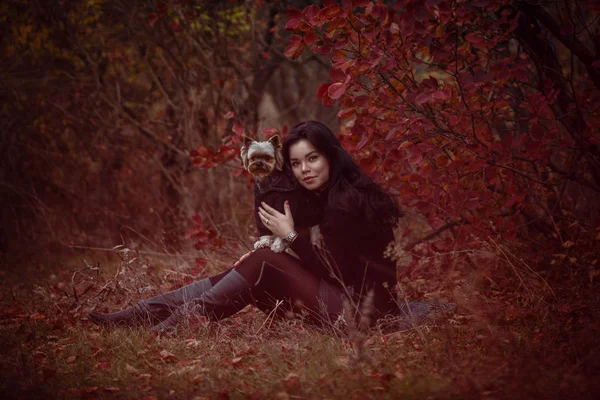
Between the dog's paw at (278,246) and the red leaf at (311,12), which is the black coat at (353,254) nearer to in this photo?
the dog's paw at (278,246)

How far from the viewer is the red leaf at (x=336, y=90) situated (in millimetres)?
3107

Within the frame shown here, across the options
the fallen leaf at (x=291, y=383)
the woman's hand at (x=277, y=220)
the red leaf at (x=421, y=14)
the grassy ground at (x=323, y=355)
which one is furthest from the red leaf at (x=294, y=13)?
the fallen leaf at (x=291, y=383)

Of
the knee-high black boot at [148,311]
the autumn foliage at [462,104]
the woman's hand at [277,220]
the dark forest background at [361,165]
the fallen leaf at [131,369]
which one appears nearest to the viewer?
the dark forest background at [361,165]

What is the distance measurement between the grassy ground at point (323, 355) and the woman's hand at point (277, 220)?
565 millimetres

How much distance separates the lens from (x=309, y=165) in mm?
→ 3576

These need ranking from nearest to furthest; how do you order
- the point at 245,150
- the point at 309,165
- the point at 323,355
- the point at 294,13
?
the point at 323,355 → the point at 294,13 → the point at 309,165 → the point at 245,150

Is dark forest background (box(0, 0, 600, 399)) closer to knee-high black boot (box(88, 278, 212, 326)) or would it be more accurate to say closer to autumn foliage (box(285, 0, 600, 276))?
autumn foliage (box(285, 0, 600, 276))

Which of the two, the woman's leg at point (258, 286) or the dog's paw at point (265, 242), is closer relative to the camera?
the woman's leg at point (258, 286)

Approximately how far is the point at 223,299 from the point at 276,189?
786 millimetres

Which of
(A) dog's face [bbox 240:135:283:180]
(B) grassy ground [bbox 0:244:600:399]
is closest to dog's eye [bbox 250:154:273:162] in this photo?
(A) dog's face [bbox 240:135:283:180]

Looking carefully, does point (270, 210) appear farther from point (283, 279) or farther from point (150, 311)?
point (150, 311)

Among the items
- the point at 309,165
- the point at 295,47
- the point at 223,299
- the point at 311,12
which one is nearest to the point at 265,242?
the point at 223,299

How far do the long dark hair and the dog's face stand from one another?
72 millimetres

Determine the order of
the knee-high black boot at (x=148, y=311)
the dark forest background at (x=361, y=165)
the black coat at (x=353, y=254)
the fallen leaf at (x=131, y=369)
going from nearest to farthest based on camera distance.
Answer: the dark forest background at (x=361, y=165)
the fallen leaf at (x=131, y=369)
the black coat at (x=353, y=254)
the knee-high black boot at (x=148, y=311)
